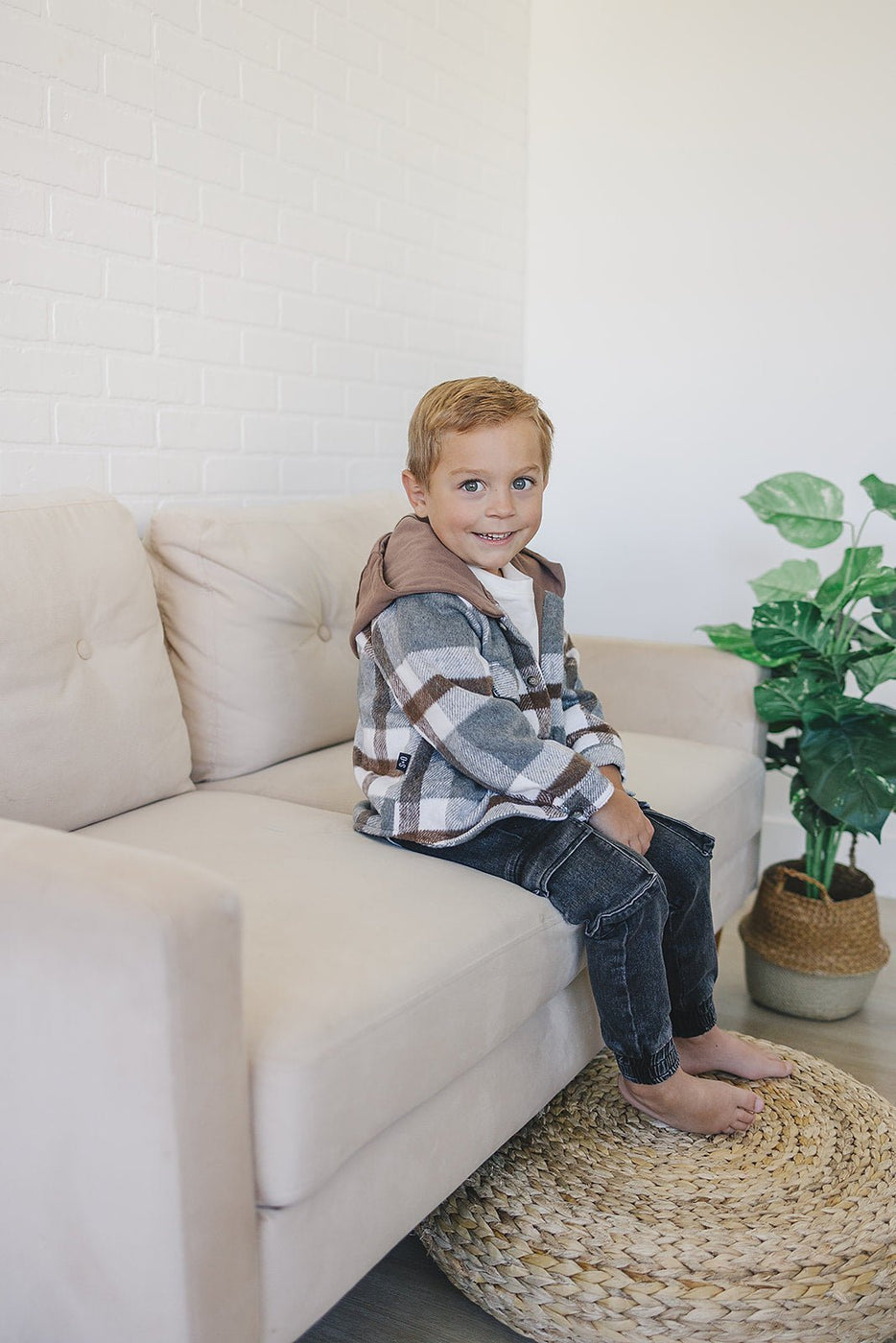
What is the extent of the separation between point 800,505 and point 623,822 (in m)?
0.91

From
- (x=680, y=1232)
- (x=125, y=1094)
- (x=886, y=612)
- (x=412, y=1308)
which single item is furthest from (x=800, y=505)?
(x=125, y=1094)

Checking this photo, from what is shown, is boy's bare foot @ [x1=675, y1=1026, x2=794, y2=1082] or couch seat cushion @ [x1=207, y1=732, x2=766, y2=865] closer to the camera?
boy's bare foot @ [x1=675, y1=1026, x2=794, y2=1082]

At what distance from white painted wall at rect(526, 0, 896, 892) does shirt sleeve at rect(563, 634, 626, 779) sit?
4.04 ft

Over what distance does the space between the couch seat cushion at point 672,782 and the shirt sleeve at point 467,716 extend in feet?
1.14

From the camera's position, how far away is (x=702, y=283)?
2867 millimetres

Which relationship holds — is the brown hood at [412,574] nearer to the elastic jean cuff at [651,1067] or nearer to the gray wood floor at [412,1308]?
the elastic jean cuff at [651,1067]

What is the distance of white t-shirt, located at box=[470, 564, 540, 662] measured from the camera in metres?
1.58

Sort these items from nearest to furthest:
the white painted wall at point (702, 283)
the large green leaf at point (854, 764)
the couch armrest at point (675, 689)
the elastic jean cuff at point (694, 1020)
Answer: the elastic jean cuff at point (694, 1020)
the large green leaf at point (854, 764)
the couch armrest at point (675, 689)
the white painted wall at point (702, 283)

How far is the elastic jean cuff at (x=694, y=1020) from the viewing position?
1611 millimetres

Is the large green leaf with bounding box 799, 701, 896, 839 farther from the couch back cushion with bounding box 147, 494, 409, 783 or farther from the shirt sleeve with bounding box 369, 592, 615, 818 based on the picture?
the couch back cushion with bounding box 147, 494, 409, 783

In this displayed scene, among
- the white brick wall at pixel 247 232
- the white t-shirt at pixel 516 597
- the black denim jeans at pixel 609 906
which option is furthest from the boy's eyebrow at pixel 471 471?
the white brick wall at pixel 247 232

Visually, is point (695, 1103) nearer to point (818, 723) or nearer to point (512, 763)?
point (512, 763)

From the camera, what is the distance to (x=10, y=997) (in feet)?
3.26

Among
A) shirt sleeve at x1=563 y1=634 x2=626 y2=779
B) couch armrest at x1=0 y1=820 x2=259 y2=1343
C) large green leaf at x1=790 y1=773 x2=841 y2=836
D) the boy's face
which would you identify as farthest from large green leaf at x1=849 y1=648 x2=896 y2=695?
couch armrest at x1=0 y1=820 x2=259 y2=1343
